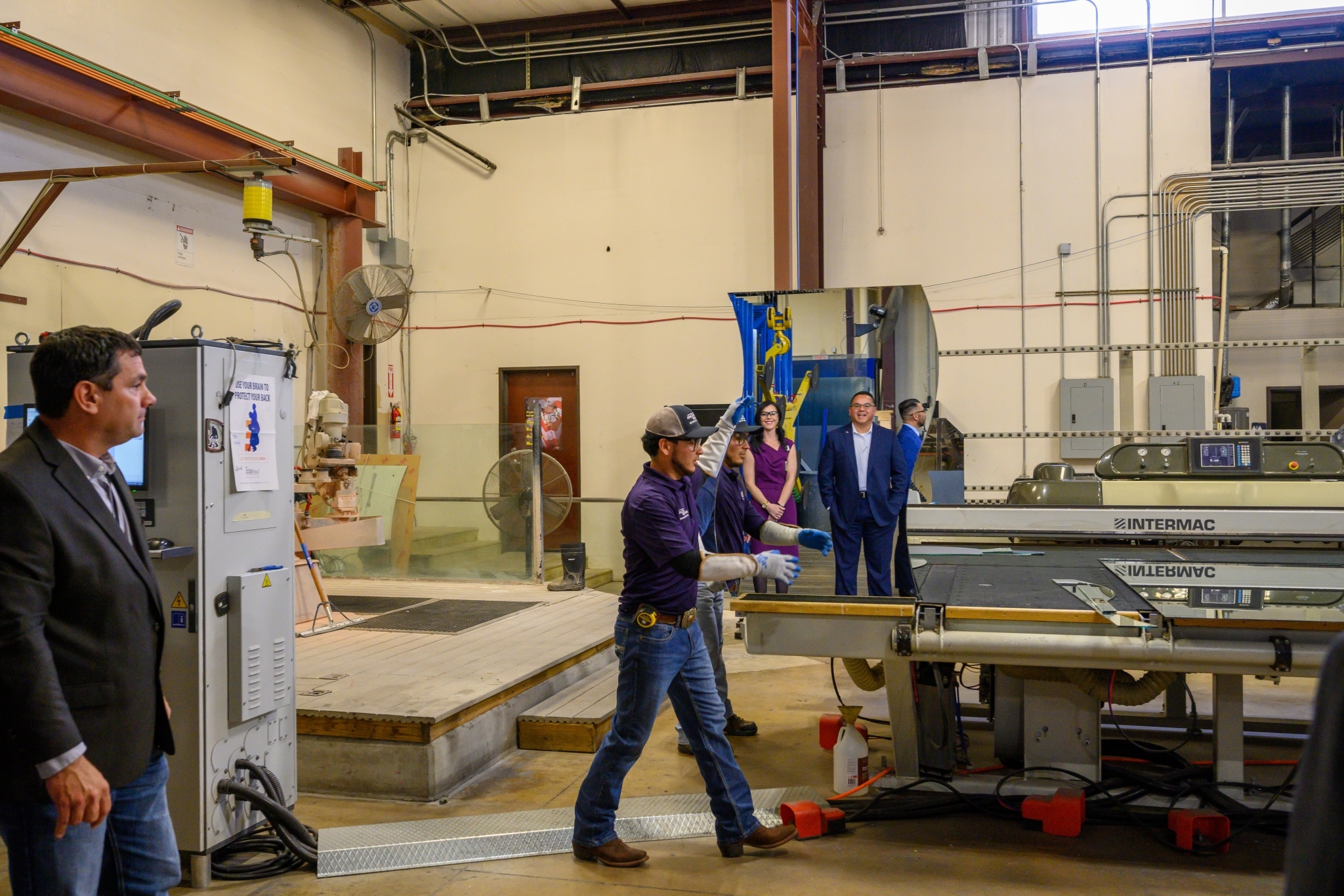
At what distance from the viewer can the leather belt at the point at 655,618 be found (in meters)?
3.08

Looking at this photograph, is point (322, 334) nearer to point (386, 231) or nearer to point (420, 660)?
point (386, 231)

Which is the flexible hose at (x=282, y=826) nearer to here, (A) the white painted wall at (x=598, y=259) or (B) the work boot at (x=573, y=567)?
(B) the work boot at (x=573, y=567)

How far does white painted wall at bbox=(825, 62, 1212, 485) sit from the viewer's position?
9000 millimetres

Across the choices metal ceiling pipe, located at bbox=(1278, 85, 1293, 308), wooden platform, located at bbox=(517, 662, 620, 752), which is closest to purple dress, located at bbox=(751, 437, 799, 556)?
wooden platform, located at bbox=(517, 662, 620, 752)

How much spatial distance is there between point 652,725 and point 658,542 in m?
0.58

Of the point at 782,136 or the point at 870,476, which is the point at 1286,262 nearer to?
the point at 782,136

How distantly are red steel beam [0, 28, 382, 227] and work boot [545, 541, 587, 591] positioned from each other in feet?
13.0

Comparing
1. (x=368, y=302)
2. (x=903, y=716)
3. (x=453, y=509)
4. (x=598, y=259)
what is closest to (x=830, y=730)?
(x=903, y=716)

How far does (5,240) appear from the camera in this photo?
6332mm

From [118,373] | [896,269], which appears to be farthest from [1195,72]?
[118,373]

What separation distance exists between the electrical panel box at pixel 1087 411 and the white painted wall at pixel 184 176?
7132 mm

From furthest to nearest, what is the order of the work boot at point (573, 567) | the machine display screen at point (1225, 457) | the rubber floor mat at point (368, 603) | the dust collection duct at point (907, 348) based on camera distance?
the work boot at point (573, 567), the dust collection duct at point (907, 348), the rubber floor mat at point (368, 603), the machine display screen at point (1225, 457)

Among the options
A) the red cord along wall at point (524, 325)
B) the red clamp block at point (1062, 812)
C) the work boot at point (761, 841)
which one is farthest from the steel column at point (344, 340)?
the red clamp block at point (1062, 812)

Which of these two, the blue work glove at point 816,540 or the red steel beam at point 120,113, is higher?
the red steel beam at point 120,113
